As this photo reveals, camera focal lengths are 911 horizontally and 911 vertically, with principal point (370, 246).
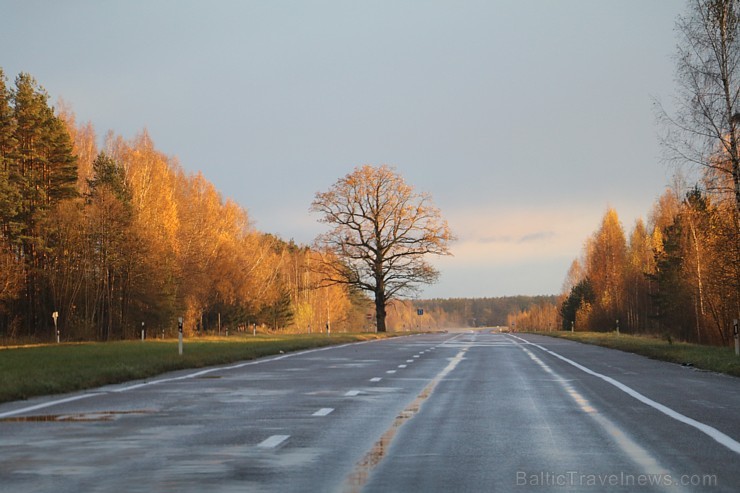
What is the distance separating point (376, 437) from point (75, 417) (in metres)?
4.20

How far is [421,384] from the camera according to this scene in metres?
16.9

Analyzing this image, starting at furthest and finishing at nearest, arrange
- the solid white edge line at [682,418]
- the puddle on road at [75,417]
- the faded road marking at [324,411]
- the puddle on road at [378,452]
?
the faded road marking at [324,411] < the puddle on road at [75,417] < the solid white edge line at [682,418] < the puddle on road at [378,452]

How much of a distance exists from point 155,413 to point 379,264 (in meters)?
54.8

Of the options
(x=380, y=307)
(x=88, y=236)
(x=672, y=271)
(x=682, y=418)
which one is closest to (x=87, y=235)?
(x=88, y=236)

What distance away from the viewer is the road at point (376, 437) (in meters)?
6.93

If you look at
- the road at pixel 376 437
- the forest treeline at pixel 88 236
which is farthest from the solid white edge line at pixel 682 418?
the forest treeline at pixel 88 236

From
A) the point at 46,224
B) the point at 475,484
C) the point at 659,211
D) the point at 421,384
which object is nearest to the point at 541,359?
the point at 421,384

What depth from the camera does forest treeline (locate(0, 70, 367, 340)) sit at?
55438 millimetres

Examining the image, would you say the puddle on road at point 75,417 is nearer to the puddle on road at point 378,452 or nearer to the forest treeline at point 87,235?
the puddle on road at point 378,452

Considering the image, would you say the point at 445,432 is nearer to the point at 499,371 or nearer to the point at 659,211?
the point at 499,371

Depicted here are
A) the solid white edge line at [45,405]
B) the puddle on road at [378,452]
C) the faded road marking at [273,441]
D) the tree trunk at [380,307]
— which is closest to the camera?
the puddle on road at [378,452]

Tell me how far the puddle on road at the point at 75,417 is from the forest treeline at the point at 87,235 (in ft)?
138

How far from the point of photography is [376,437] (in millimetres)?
9375

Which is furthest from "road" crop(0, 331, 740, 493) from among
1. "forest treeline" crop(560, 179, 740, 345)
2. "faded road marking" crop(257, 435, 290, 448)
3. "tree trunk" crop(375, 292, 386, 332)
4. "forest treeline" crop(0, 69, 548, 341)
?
"tree trunk" crop(375, 292, 386, 332)
